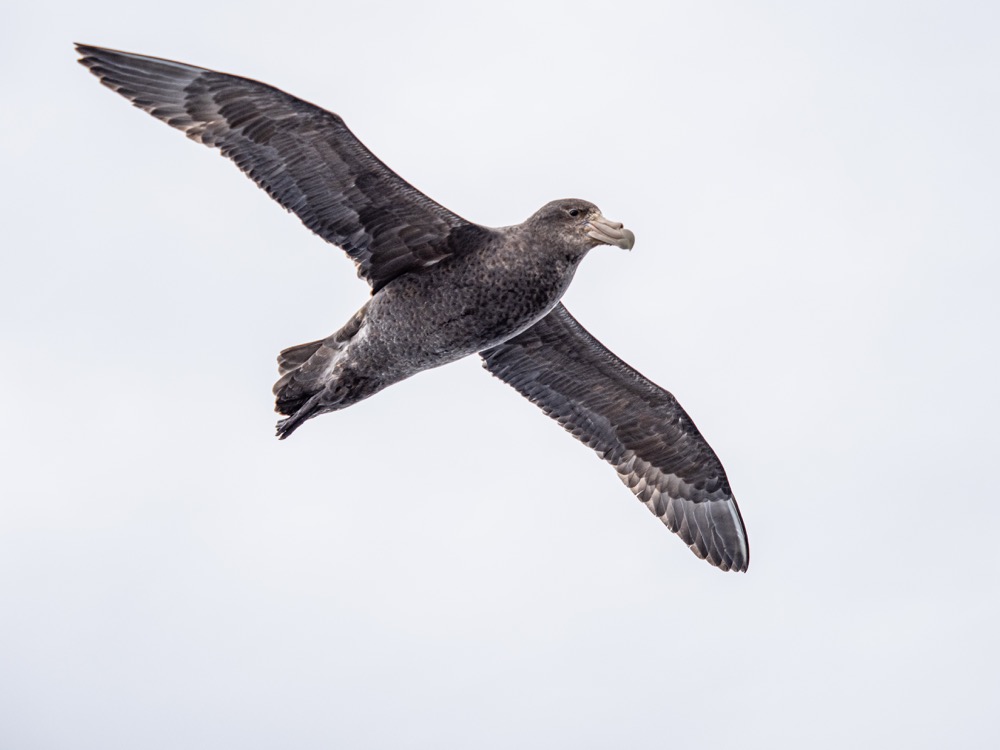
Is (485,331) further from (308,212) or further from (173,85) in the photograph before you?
(173,85)

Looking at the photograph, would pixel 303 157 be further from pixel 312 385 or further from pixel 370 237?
pixel 312 385

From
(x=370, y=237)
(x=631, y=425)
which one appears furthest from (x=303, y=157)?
(x=631, y=425)

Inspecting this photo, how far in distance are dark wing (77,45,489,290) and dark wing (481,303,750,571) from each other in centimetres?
233

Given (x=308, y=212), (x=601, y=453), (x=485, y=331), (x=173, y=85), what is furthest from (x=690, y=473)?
(x=173, y=85)

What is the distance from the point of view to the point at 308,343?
661 inches

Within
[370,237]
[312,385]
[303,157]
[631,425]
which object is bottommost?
[312,385]

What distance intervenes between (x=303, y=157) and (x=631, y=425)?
16.5 feet

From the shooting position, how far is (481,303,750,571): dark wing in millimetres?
18172

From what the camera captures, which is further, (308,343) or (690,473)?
(690,473)

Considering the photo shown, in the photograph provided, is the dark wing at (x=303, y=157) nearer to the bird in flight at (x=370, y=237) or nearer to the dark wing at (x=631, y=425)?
the bird in flight at (x=370, y=237)

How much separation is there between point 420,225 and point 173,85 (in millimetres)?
2575

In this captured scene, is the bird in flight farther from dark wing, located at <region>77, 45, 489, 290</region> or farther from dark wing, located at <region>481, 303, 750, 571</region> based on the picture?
dark wing, located at <region>481, 303, 750, 571</region>

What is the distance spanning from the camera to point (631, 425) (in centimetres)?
1861

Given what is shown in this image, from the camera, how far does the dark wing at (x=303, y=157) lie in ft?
51.0
